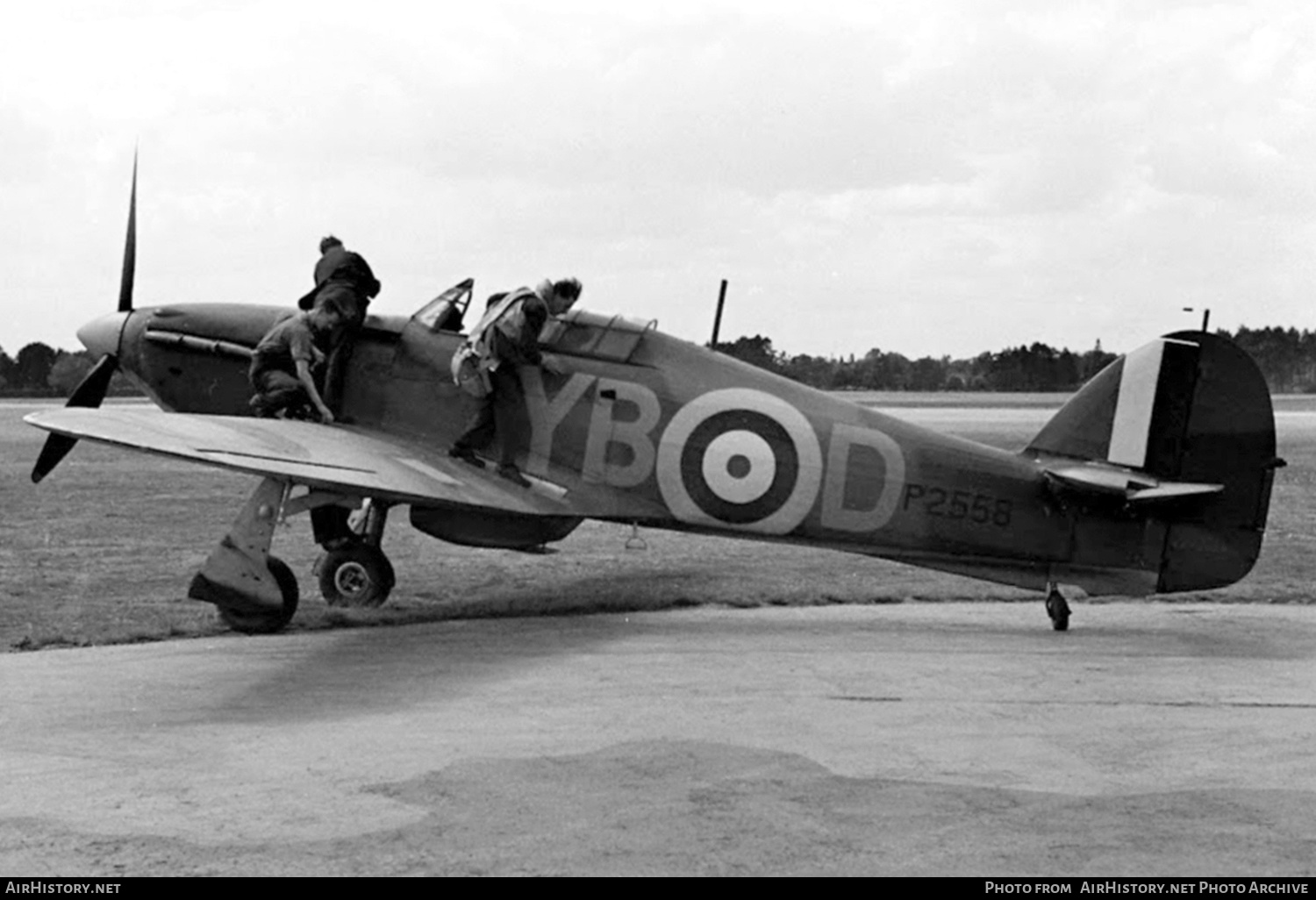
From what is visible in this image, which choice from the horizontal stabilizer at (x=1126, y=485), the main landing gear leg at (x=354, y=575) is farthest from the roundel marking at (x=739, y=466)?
the main landing gear leg at (x=354, y=575)

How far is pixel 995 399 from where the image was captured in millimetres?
50438

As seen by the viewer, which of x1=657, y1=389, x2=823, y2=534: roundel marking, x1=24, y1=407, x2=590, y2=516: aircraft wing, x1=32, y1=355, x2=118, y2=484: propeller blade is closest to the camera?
x1=24, y1=407, x2=590, y2=516: aircraft wing

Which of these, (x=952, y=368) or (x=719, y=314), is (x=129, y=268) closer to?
(x=719, y=314)

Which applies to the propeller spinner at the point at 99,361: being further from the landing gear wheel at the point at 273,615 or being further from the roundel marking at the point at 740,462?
the roundel marking at the point at 740,462

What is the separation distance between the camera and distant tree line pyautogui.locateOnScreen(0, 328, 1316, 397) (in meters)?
19.8

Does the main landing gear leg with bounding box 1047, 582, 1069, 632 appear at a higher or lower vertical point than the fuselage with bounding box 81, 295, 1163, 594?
lower

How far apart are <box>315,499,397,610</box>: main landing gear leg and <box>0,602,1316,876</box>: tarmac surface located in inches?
27.0

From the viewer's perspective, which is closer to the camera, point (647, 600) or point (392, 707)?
point (392, 707)

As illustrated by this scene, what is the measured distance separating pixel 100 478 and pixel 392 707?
53.4 feet

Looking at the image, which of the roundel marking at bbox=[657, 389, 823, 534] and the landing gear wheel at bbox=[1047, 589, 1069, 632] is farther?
the roundel marking at bbox=[657, 389, 823, 534]

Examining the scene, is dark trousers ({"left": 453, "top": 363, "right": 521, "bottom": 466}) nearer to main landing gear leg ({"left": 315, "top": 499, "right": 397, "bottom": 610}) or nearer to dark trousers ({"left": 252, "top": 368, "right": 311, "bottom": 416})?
main landing gear leg ({"left": 315, "top": 499, "right": 397, "bottom": 610})

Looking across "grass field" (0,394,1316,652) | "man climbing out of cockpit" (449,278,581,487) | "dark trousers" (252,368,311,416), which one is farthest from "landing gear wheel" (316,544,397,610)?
"dark trousers" (252,368,311,416)

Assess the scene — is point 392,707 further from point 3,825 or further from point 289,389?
point 289,389

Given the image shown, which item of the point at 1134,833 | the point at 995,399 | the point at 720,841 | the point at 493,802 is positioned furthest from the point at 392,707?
the point at 995,399
